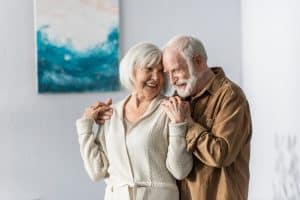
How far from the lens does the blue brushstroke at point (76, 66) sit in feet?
8.31

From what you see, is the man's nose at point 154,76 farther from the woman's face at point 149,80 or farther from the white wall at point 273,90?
the white wall at point 273,90

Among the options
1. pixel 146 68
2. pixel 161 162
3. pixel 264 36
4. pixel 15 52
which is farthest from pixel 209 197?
pixel 15 52

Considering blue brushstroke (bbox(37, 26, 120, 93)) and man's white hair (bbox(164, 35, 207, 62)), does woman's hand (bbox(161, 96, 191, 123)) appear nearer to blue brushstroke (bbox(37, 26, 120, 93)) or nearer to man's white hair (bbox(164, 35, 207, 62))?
man's white hair (bbox(164, 35, 207, 62))

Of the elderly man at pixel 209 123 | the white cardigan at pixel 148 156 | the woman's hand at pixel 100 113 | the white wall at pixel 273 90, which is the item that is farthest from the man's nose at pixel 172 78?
the white wall at pixel 273 90

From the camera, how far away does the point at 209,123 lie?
1.61 metres

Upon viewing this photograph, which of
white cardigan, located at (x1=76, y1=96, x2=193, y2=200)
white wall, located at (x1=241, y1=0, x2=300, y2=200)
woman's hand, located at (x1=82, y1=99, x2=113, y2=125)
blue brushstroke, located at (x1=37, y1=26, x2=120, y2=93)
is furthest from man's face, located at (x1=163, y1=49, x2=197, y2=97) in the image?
blue brushstroke, located at (x1=37, y1=26, x2=120, y2=93)

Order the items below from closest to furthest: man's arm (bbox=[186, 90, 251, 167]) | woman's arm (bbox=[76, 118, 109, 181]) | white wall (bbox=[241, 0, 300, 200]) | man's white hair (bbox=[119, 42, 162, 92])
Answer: man's arm (bbox=[186, 90, 251, 167])
man's white hair (bbox=[119, 42, 162, 92])
woman's arm (bbox=[76, 118, 109, 181])
white wall (bbox=[241, 0, 300, 200])

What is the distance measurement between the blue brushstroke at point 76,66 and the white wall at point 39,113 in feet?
0.14

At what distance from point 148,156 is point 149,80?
10.0 inches

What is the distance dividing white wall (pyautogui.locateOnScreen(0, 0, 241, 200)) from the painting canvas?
5cm

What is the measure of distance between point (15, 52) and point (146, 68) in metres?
1.10

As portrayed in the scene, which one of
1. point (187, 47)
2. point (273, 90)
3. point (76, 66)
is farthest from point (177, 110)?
point (76, 66)

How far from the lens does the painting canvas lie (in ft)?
8.30

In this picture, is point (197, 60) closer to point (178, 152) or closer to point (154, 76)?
point (154, 76)
